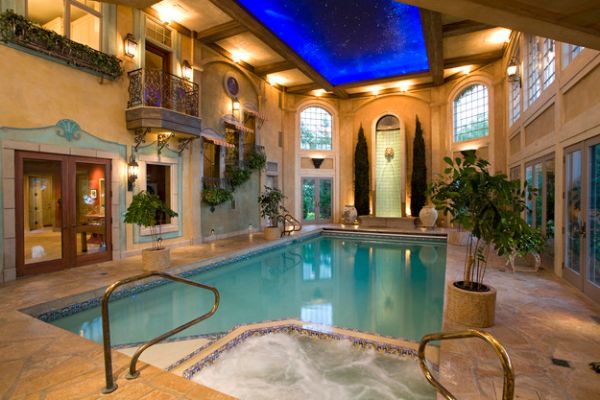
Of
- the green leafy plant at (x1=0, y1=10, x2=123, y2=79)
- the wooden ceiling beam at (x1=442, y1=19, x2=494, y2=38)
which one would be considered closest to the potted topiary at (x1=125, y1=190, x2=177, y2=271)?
the green leafy plant at (x1=0, y1=10, x2=123, y2=79)

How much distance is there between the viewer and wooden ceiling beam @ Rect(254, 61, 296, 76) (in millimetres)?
12000

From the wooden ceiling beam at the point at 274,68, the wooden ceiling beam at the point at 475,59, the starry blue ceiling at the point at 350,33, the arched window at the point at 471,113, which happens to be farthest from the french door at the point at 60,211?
the arched window at the point at 471,113

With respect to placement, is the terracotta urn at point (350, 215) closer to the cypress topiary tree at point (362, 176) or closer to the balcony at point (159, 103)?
the cypress topiary tree at point (362, 176)

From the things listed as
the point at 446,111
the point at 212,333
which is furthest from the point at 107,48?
the point at 446,111

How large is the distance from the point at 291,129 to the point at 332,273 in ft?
30.7

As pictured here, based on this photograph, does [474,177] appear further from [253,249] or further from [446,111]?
[446,111]

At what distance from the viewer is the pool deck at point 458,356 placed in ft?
7.65

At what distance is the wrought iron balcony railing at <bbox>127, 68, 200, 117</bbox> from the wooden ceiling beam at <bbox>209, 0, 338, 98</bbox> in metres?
2.14

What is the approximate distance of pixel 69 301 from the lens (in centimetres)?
460

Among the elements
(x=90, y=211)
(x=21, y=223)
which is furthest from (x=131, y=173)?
(x=21, y=223)

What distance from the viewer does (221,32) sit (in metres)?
9.48

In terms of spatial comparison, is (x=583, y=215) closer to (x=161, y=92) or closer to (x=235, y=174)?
(x=161, y=92)

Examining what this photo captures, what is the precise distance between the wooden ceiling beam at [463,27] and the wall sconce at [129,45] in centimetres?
857

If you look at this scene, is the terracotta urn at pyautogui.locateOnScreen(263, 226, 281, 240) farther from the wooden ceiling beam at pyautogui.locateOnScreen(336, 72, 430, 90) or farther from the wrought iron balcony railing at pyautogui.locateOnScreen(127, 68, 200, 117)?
the wooden ceiling beam at pyautogui.locateOnScreen(336, 72, 430, 90)
